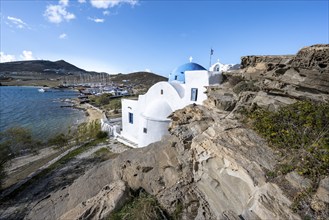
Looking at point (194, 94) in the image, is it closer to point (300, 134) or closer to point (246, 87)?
point (246, 87)

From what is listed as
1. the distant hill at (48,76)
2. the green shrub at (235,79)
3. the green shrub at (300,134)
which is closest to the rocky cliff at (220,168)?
the green shrub at (235,79)

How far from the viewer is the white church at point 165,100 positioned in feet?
44.7

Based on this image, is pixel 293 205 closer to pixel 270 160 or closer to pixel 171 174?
pixel 270 160

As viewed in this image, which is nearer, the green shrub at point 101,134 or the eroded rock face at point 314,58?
the eroded rock face at point 314,58

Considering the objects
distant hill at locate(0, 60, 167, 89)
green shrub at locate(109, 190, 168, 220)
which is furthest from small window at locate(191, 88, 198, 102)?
distant hill at locate(0, 60, 167, 89)

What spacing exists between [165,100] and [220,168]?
10.6 meters

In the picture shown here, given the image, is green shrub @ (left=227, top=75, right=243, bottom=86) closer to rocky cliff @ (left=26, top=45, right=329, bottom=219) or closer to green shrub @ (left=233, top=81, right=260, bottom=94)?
rocky cliff @ (left=26, top=45, right=329, bottom=219)

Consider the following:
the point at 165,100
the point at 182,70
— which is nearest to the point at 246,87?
the point at 165,100

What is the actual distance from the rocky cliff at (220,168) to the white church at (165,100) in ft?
4.52

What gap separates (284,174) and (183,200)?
12.8 ft

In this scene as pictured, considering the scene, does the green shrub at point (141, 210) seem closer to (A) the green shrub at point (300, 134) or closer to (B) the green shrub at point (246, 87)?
(A) the green shrub at point (300, 134)

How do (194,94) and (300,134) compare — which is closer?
(300,134)

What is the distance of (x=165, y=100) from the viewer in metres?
16.5

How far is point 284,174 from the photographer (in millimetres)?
5133
